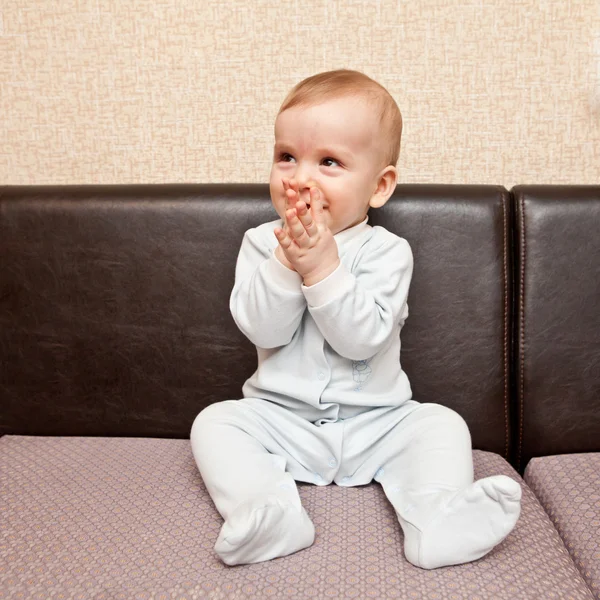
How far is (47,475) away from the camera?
121cm


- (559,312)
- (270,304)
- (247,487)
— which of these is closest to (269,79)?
(270,304)

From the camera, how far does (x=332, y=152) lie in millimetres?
1161

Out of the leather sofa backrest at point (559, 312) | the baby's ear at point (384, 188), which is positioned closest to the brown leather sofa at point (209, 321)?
the leather sofa backrest at point (559, 312)

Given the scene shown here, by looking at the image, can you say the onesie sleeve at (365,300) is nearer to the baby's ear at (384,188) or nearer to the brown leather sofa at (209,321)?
the baby's ear at (384,188)

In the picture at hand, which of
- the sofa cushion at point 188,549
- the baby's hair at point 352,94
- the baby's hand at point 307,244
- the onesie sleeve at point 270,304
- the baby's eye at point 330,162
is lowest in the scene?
the sofa cushion at point 188,549

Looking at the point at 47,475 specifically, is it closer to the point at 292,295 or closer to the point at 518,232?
the point at 292,295

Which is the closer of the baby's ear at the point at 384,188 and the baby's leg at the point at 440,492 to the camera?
the baby's leg at the point at 440,492

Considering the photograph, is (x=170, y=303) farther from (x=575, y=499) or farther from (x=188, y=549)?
(x=575, y=499)

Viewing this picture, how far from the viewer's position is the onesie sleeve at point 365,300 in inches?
42.5

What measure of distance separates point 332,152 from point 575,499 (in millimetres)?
708

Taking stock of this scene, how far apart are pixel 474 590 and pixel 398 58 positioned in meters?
1.13

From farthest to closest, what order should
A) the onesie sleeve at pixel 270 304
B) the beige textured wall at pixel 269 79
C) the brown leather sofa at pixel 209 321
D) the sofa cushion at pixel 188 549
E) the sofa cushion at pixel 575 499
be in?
the beige textured wall at pixel 269 79, the brown leather sofa at pixel 209 321, the onesie sleeve at pixel 270 304, the sofa cushion at pixel 575 499, the sofa cushion at pixel 188 549

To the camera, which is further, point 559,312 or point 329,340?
point 559,312

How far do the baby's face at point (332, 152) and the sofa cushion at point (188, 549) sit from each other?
50 centimetres
